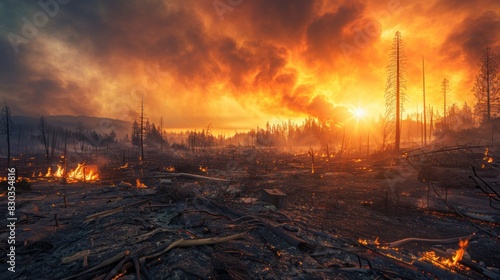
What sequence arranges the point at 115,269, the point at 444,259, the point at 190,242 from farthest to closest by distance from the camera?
the point at 444,259 < the point at 190,242 < the point at 115,269

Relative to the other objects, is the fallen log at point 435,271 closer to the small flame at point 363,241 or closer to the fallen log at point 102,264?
the small flame at point 363,241

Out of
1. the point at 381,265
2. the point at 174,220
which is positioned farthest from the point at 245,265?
the point at 174,220

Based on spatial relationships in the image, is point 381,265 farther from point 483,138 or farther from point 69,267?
point 483,138

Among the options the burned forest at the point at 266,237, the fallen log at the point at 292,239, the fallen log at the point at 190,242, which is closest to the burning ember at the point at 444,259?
the burned forest at the point at 266,237

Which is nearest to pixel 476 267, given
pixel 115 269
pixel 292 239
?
pixel 292 239

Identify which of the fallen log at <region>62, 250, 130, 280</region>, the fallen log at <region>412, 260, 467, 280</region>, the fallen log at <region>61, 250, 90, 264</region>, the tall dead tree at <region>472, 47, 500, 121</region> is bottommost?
the fallen log at <region>412, 260, 467, 280</region>

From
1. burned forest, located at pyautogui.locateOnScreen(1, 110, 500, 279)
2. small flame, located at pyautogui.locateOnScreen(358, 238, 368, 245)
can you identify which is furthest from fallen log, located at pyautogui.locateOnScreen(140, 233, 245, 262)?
small flame, located at pyautogui.locateOnScreen(358, 238, 368, 245)

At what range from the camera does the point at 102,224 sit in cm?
897

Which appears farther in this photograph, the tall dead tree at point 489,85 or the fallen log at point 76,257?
the tall dead tree at point 489,85

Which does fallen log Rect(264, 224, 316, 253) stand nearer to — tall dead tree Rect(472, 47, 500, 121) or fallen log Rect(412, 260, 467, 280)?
fallen log Rect(412, 260, 467, 280)

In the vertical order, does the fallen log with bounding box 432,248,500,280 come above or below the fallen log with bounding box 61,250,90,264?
below

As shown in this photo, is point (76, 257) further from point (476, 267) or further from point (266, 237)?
point (476, 267)

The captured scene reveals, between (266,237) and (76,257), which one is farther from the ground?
(76,257)

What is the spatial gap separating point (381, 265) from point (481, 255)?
3979mm
